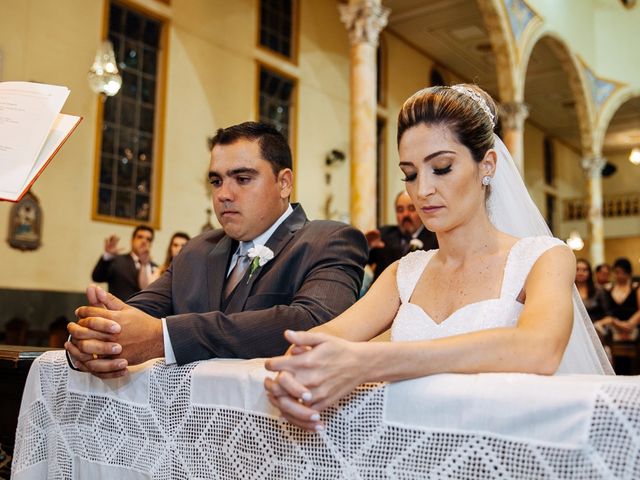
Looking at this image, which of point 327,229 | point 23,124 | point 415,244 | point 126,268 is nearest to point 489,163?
point 327,229

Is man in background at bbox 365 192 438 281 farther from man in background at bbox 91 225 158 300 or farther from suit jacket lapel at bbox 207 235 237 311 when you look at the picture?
suit jacket lapel at bbox 207 235 237 311

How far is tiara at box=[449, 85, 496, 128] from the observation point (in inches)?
80.2

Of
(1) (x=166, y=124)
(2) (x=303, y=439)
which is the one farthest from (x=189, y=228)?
(2) (x=303, y=439)

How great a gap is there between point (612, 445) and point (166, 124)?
9.37 metres

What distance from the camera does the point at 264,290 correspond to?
252 cm

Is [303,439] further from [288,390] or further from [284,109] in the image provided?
[284,109]

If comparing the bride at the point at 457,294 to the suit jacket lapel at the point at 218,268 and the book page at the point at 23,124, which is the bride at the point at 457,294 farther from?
the book page at the point at 23,124

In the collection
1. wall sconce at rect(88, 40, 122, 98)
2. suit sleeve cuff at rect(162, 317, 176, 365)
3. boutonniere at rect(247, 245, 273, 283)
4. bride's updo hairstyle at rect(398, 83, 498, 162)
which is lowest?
suit sleeve cuff at rect(162, 317, 176, 365)

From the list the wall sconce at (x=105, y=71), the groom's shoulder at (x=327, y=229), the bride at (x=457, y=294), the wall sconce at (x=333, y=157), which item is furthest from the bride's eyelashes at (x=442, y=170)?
the wall sconce at (x=333, y=157)

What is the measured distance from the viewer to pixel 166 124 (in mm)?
9859

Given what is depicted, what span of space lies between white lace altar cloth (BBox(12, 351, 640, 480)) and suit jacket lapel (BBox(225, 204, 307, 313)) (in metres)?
0.69

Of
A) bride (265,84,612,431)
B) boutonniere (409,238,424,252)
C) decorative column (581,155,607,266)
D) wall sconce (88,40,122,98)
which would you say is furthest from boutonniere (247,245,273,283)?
decorative column (581,155,607,266)

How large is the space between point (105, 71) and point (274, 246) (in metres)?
5.00

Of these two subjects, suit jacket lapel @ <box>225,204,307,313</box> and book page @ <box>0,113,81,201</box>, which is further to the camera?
suit jacket lapel @ <box>225,204,307,313</box>
